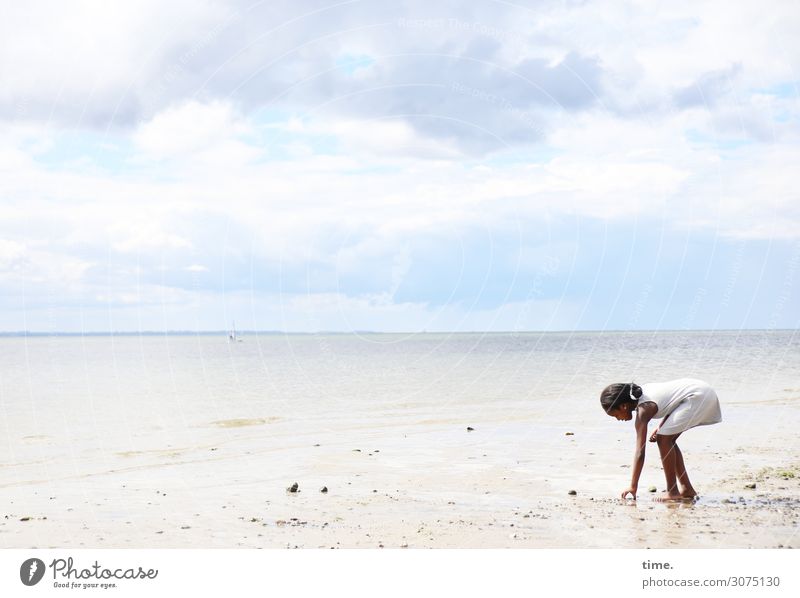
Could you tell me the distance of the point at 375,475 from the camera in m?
11.7

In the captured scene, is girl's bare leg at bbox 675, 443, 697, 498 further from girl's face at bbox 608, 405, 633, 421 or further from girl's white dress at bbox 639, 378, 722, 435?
girl's face at bbox 608, 405, 633, 421

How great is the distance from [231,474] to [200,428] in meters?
7.45

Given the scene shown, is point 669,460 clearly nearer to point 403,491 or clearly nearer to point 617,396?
point 617,396

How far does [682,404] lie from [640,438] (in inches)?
27.7

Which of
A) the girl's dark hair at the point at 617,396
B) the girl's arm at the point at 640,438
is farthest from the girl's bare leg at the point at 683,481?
the girl's dark hair at the point at 617,396

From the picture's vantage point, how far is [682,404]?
9438 mm

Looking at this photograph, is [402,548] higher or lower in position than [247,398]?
lower

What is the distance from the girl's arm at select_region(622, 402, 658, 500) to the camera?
360 inches

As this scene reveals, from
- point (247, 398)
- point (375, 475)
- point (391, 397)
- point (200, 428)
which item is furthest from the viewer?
point (247, 398)
